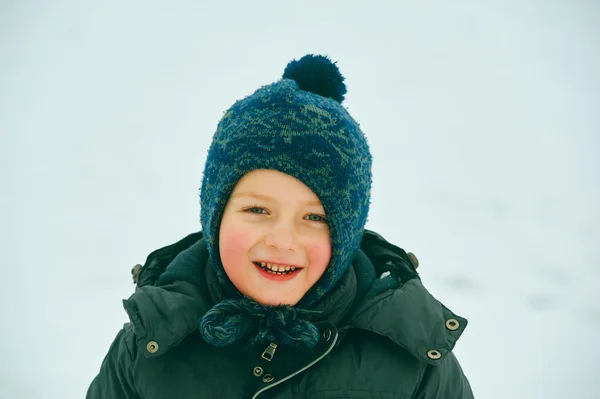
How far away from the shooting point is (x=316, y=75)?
1515mm

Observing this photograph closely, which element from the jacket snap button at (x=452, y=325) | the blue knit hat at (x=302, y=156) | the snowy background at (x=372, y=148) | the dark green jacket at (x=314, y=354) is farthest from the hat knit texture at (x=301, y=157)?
the snowy background at (x=372, y=148)

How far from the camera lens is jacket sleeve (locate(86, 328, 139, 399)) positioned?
1.54m

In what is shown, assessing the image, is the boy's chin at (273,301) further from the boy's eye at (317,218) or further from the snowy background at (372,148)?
the snowy background at (372,148)

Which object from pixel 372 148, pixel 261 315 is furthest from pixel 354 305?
pixel 372 148

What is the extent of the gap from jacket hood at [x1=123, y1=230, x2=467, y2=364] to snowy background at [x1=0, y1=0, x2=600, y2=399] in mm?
907

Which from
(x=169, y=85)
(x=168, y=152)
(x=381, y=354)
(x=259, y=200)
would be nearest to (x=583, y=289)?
(x=381, y=354)

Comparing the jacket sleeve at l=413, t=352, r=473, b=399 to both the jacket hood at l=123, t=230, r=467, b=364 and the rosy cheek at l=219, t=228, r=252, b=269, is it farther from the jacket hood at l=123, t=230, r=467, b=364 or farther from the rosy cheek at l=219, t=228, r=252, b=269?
the rosy cheek at l=219, t=228, r=252, b=269

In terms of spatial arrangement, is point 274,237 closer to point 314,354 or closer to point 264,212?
point 264,212

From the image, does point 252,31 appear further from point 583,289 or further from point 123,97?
point 583,289

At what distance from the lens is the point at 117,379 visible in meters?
1.58

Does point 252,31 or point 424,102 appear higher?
point 252,31

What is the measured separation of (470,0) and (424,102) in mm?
1471

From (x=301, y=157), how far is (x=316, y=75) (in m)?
0.29

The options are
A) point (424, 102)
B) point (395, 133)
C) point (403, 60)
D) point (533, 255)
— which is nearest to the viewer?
point (533, 255)
